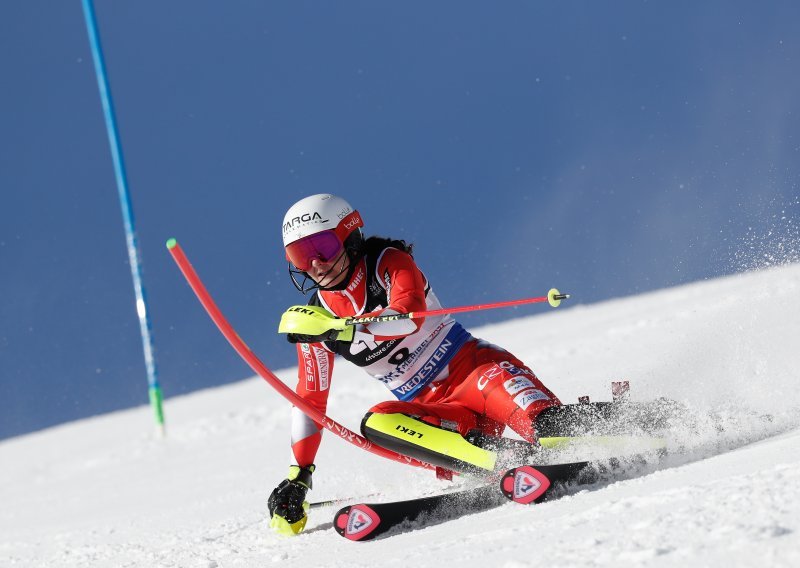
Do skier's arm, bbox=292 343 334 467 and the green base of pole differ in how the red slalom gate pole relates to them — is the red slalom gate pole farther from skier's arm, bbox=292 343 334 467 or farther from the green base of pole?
the green base of pole

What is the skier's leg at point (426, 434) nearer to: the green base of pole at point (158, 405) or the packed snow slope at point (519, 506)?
the packed snow slope at point (519, 506)

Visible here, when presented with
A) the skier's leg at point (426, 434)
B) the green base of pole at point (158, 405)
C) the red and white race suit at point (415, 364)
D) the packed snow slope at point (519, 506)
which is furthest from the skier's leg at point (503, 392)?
A: the green base of pole at point (158, 405)

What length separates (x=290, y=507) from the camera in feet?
14.3

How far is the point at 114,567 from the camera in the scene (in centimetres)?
443

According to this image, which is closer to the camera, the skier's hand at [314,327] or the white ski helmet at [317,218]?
the skier's hand at [314,327]

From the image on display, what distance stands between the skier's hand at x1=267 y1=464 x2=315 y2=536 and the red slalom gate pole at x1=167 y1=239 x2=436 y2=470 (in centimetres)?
Result: 31

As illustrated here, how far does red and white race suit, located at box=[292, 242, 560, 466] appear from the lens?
4.07 meters

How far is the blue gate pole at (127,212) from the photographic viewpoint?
1094cm

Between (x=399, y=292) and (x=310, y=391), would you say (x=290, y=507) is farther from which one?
(x=399, y=292)

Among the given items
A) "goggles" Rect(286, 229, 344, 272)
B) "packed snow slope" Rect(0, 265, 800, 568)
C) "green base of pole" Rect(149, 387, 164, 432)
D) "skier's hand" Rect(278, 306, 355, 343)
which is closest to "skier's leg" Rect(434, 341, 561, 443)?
"packed snow slope" Rect(0, 265, 800, 568)

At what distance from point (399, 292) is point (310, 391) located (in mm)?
772

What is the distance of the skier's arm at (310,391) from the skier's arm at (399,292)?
1.09ft

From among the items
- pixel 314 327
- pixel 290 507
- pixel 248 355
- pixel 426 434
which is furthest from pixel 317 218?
pixel 290 507

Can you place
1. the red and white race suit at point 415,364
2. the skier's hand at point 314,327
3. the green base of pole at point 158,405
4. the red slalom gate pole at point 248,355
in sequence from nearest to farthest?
the skier's hand at point 314,327 < the red slalom gate pole at point 248,355 < the red and white race suit at point 415,364 < the green base of pole at point 158,405
